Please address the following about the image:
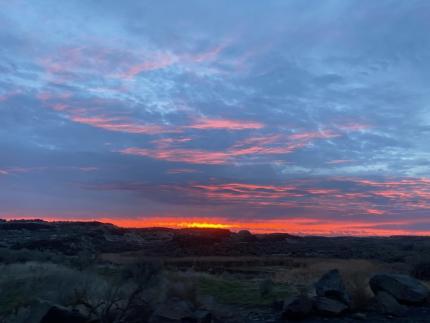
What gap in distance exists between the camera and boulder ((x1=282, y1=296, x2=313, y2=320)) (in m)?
18.3

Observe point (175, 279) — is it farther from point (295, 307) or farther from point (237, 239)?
point (237, 239)

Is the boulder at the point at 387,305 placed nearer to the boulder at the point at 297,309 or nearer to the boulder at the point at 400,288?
the boulder at the point at 400,288

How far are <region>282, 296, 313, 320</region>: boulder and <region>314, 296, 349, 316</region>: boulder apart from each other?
410 mm

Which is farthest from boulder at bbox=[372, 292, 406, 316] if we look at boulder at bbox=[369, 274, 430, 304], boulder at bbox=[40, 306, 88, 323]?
boulder at bbox=[40, 306, 88, 323]

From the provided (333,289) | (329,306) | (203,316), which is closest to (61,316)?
(203,316)

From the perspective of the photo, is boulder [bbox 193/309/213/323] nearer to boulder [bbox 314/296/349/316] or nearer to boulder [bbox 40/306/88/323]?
boulder [bbox 40/306/88/323]

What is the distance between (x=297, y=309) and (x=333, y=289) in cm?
228

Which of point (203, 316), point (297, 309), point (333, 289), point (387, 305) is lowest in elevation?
point (203, 316)

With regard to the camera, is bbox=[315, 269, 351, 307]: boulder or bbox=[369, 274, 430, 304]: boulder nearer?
bbox=[315, 269, 351, 307]: boulder

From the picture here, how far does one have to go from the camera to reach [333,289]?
65.3ft

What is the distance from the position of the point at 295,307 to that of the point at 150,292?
6.14 metres

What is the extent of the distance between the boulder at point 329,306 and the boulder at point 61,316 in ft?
26.2

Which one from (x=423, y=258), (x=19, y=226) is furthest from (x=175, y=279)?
(x=19, y=226)

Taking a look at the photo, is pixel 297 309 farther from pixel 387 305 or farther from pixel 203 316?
pixel 387 305
